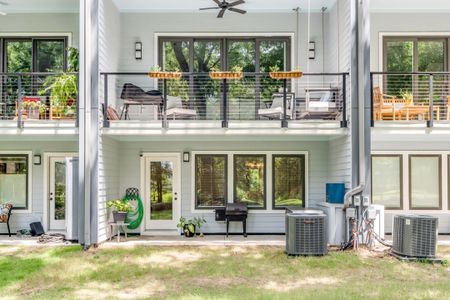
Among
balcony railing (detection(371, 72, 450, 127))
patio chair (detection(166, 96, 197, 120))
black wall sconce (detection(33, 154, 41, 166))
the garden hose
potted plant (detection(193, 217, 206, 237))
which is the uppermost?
balcony railing (detection(371, 72, 450, 127))

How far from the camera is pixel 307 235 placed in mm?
8500

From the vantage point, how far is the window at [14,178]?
447 inches

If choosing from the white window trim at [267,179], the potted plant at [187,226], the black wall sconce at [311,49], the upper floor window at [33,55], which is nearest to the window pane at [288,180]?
the white window trim at [267,179]

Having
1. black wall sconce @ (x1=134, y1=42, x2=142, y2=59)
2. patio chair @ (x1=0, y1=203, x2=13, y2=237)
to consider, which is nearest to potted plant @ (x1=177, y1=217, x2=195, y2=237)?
patio chair @ (x1=0, y1=203, x2=13, y2=237)

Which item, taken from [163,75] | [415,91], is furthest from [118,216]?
[415,91]

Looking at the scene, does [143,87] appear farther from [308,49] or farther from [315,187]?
[315,187]

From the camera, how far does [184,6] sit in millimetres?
11023

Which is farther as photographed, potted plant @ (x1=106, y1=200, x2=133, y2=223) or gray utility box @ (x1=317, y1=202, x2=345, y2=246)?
potted plant @ (x1=106, y1=200, x2=133, y2=223)

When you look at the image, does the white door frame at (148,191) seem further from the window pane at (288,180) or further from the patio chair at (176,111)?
the window pane at (288,180)

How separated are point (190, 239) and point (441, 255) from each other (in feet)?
17.6

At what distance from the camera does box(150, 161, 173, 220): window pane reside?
1145 centimetres

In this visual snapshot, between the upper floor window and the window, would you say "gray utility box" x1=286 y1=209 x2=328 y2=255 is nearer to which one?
the window

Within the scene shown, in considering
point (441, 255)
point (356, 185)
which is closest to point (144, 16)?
point (356, 185)

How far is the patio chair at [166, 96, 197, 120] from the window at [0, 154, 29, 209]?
13.6 feet
